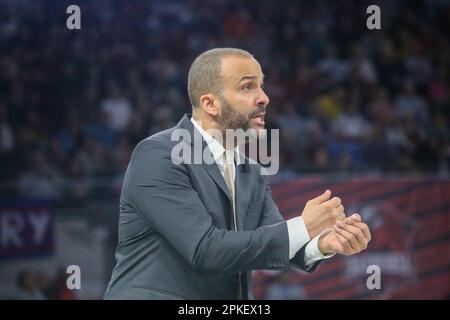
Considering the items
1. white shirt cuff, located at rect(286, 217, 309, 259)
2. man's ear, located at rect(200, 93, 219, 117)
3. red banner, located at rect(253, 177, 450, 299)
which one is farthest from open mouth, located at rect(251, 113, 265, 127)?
red banner, located at rect(253, 177, 450, 299)

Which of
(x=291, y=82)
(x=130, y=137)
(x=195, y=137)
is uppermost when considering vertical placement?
(x=291, y=82)

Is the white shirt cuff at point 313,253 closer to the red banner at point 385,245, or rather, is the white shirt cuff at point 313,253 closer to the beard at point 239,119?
the beard at point 239,119

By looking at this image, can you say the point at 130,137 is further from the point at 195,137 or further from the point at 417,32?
the point at 195,137

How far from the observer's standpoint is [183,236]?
9.05 ft

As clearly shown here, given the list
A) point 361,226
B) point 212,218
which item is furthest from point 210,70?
point 361,226

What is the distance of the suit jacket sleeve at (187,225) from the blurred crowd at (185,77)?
17.6ft

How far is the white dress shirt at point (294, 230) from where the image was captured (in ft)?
9.14

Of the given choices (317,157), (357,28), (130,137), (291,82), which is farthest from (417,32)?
(130,137)

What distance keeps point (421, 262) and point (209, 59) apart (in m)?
6.19

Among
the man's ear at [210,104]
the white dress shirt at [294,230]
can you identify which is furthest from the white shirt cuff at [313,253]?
the man's ear at [210,104]

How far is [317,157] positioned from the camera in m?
9.07

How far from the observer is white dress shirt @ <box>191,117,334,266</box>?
9.14 feet

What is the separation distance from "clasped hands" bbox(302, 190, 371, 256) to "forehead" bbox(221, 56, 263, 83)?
52 cm

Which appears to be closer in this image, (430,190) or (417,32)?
(430,190)
